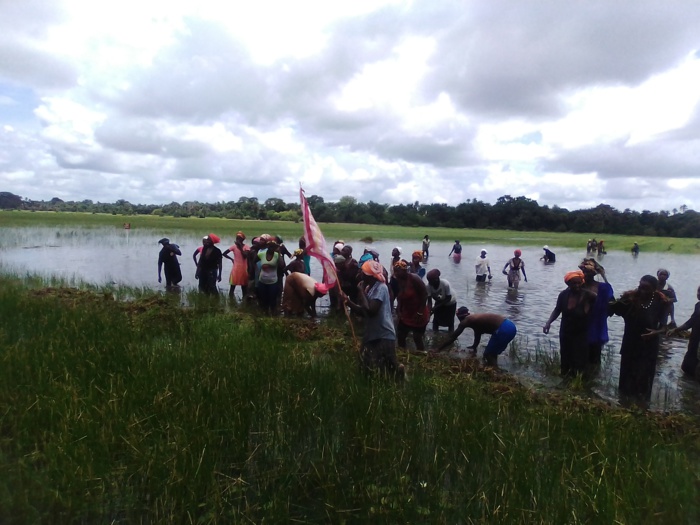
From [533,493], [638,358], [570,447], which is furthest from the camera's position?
[638,358]

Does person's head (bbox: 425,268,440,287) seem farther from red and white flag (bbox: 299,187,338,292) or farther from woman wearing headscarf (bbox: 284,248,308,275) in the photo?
red and white flag (bbox: 299,187,338,292)

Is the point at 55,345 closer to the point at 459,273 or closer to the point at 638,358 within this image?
the point at 638,358

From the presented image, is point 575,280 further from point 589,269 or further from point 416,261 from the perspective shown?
point 416,261

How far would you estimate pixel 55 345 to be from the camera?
6.60 meters

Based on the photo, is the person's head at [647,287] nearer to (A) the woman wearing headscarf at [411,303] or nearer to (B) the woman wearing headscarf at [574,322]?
(B) the woman wearing headscarf at [574,322]

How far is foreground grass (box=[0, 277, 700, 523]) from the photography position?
12.0ft

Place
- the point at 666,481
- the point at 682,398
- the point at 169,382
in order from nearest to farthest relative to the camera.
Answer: the point at 666,481, the point at 169,382, the point at 682,398

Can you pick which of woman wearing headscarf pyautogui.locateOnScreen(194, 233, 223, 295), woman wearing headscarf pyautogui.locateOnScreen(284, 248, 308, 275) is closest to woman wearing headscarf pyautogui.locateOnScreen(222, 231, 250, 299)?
woman wearing headscarf pyautogui.locateOnScreen(194, 233, 223, 295)

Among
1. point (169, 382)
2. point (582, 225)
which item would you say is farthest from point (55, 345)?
point (582, 225)

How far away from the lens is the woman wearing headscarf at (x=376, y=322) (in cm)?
615

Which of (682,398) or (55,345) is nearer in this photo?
(55,345)

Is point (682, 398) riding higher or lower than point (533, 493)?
lower

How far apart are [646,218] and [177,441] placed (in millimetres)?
99047

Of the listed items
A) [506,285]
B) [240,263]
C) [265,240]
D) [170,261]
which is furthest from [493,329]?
[506,285]
